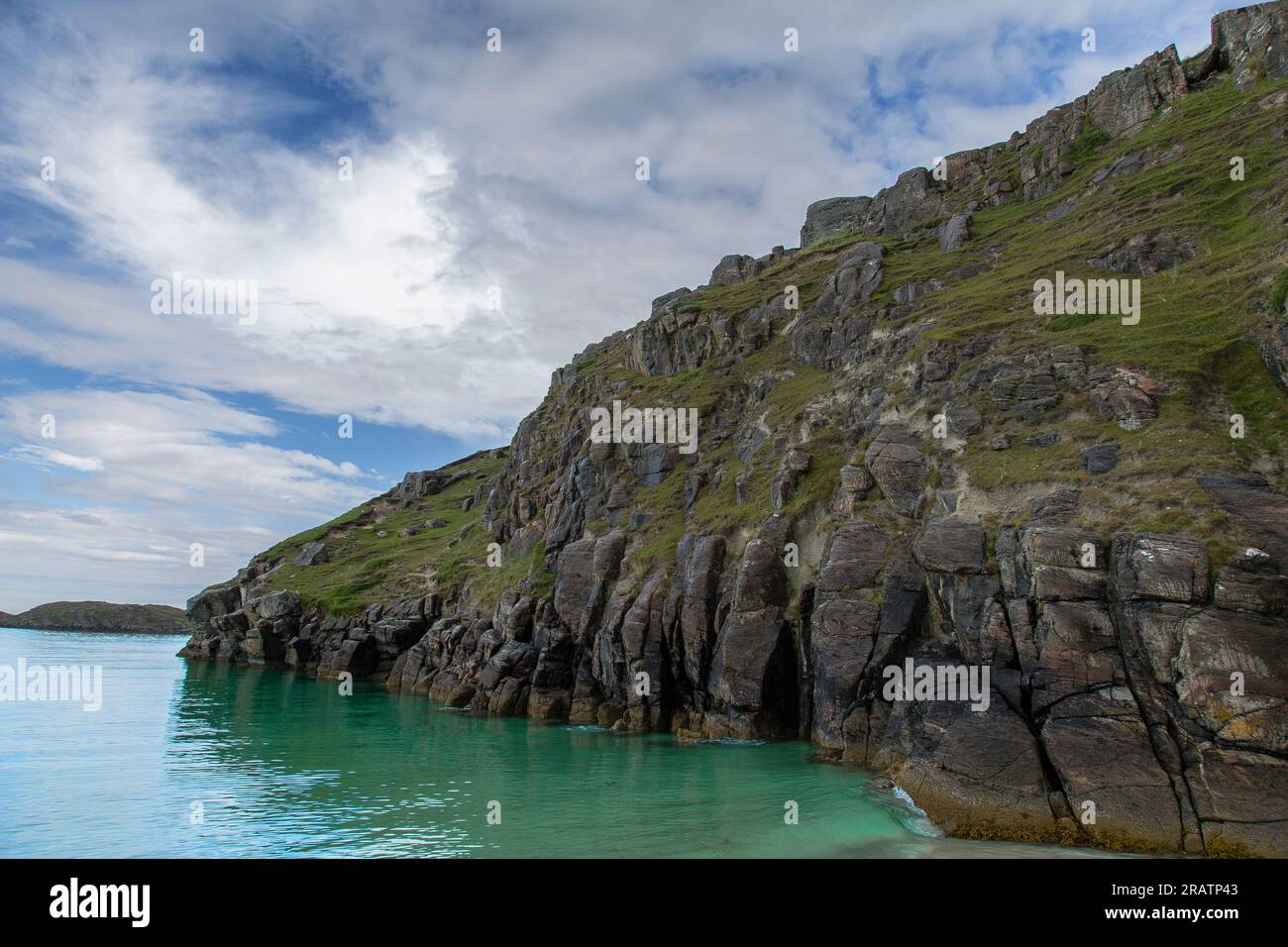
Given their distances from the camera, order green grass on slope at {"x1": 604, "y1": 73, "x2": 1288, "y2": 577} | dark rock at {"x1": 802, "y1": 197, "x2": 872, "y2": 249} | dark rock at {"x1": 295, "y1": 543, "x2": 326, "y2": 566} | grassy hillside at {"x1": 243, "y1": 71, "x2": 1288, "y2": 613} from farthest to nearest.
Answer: dark rock at {"x1": 802, "y1": 197, "x2": 872, "y2": 249} < dark rock at {"x1": 295, "y1": 543, "x2": 326, "y2": 566} < grassy hillside at {"x1": 243, "y1": 71, "x2": 1288, "y2": 613} < green grass on slope at {"x1": 604, "y1": 73, "x2": 1288, "y2": 577}

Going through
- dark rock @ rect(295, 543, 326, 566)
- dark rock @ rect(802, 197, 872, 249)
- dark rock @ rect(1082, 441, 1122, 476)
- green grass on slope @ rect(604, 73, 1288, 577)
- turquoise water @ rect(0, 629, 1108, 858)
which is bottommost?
turquoise water @ rect(0, 629, 1108, 858)

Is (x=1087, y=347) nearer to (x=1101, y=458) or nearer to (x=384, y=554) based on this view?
(x=1101, y=458)

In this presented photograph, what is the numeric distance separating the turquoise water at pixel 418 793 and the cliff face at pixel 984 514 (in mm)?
3881

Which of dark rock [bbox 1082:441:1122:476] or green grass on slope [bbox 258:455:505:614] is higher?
dark rock [bbox 1082:441:1122:476]

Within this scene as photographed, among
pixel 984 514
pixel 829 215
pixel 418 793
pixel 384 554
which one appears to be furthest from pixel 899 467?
pixel 829 215

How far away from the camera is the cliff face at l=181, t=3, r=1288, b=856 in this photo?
2319 centimetres

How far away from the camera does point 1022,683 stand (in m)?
26.7

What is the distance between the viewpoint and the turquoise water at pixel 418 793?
23.1m

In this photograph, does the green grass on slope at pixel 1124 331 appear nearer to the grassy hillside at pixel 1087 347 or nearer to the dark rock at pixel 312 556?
the grassy hillside at pixel 1087 347

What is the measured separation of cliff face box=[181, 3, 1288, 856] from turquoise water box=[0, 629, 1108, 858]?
3881 millimetres

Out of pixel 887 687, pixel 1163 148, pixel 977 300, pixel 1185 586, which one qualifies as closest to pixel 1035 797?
pixel 1185 586

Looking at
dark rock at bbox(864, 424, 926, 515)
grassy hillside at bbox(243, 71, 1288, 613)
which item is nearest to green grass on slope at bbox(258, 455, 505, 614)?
grassy hillside at bbox(243, 71, 1288, 613)

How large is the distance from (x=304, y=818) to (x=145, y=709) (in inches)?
1737

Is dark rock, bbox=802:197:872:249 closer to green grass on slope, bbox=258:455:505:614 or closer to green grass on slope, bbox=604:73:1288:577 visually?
green grass on slope, bbox=604:73:1288:577
